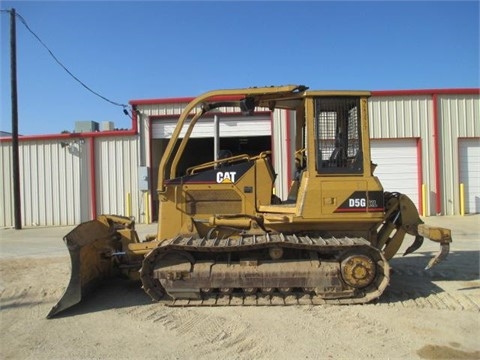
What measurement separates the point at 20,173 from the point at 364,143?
50.9 ft

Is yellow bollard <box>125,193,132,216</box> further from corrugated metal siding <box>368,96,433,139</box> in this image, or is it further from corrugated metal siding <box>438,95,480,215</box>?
corrugated metal siding <box>438,95,480,215</box>

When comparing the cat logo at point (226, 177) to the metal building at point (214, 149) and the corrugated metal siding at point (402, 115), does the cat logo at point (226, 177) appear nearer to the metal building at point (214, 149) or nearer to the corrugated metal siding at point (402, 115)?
the metal building at point (214, 149)

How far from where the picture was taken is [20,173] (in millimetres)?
17406

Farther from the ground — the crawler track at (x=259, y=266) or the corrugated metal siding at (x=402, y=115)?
the corrugated metal siding at (x=402, y=115)

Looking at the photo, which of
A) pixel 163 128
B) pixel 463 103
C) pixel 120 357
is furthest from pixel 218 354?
pixel 463 103

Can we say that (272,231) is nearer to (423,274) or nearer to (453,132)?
(423,274)

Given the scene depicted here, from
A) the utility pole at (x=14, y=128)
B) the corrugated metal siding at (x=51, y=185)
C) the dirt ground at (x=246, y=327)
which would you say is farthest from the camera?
the corrugated metal siding at (x=51, y=185)

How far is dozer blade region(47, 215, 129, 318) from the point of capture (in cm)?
541

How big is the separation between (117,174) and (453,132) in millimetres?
12343

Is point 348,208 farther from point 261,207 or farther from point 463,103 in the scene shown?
point 463,103

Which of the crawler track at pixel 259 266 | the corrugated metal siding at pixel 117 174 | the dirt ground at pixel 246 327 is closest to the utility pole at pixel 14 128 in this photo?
the corrugated metal siding at pixel 117 174

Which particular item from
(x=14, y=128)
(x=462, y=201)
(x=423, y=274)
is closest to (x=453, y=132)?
(x=462, y=201)

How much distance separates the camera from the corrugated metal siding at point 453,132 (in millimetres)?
15820

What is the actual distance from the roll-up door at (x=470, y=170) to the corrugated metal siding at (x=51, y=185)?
13.8 meters
